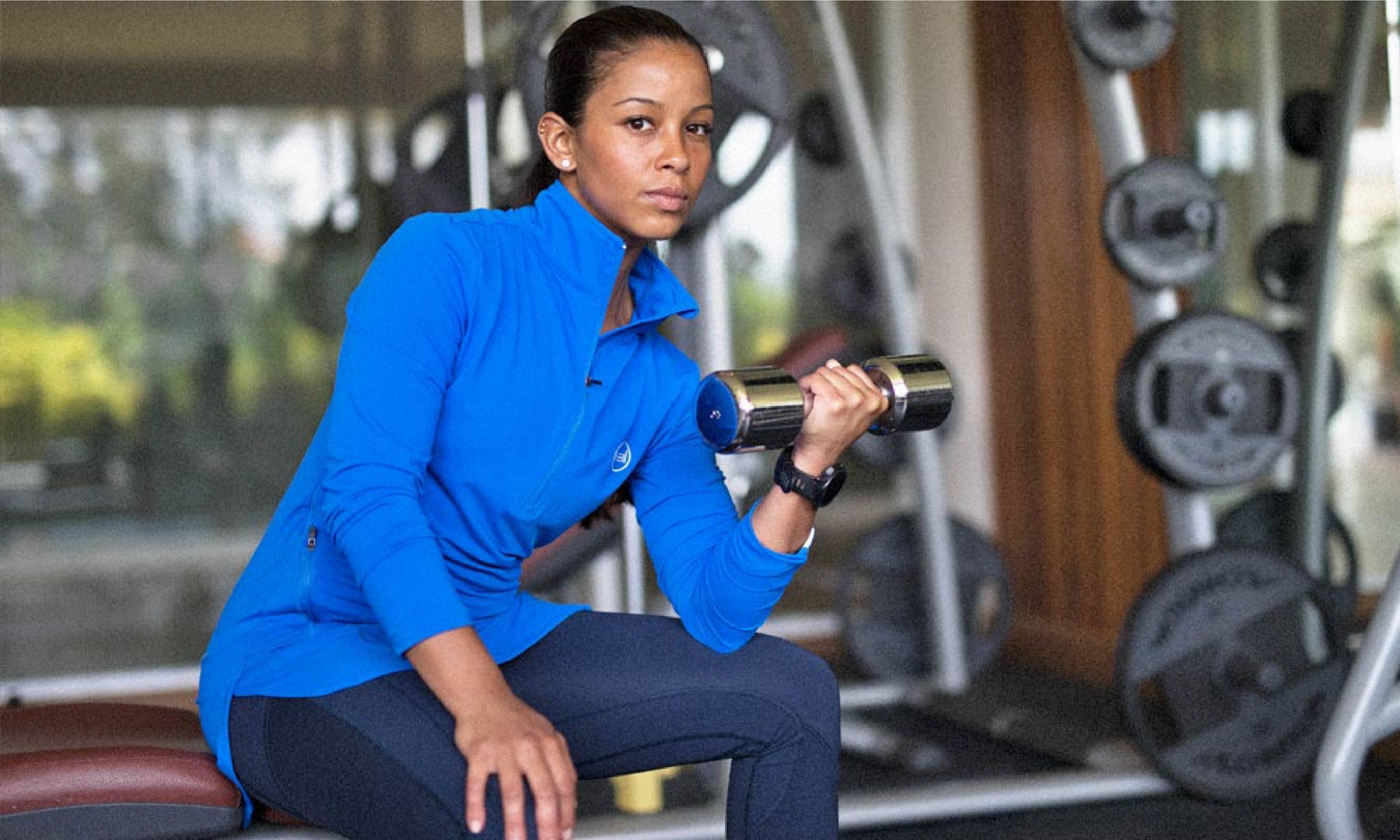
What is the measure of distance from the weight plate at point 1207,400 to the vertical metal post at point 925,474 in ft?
2.47

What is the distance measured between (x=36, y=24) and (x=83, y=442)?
3.91 ft

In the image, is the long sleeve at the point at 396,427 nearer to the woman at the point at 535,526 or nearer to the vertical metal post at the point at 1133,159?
the woman at the point at 535,526

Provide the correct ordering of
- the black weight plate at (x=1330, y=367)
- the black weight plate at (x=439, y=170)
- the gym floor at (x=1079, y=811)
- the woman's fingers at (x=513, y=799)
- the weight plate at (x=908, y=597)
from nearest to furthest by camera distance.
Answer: the woman's fingers at (x=513, y=799), the gym floor at (x=1079, y=811), the black weight plate at (x=1330, y=367), the black weight plate at (x=439, y=170), the weight plate at (x=908, y=597)

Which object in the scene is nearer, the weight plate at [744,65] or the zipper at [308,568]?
the zipper at [308,568]

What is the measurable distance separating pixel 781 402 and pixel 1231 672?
145 cm

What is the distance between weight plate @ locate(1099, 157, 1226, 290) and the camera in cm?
223

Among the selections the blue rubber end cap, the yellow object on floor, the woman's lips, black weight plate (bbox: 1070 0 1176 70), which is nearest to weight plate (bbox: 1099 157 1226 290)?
black weight plate (bbox: 1070 0 1176 70)

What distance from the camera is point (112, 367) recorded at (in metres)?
4.06

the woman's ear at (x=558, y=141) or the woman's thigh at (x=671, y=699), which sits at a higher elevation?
the woman's ear at (x=558, y=141)

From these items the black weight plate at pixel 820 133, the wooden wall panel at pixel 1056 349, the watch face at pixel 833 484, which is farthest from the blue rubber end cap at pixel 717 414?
the black weight plate at pixel 820 133

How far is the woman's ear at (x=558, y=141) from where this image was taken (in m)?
1.21

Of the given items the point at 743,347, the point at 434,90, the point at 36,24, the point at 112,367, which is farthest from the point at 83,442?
the point at 743,347

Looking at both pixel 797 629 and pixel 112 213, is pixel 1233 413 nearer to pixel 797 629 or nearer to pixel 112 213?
pixel 797 629

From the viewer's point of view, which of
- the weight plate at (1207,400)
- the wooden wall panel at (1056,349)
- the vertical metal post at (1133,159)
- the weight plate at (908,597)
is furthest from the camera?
the wooden wall panel at (1056,349)
